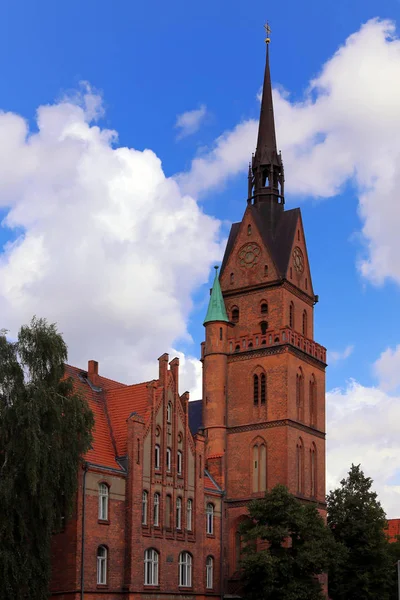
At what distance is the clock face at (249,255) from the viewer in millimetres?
67125

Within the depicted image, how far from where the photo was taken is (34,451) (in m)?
40.4

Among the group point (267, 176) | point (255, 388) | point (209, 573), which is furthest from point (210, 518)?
point (267, 176)

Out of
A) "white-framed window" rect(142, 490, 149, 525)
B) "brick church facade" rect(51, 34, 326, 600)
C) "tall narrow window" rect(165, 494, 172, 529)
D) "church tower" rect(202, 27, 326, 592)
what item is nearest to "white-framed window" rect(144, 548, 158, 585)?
"brick church facade" rect(51, 34, 326, 600)

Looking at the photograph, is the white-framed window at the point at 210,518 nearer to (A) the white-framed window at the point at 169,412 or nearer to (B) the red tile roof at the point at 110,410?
(A) the white-framed window at the point at 169,412

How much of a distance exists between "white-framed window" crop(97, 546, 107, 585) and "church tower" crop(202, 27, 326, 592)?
12830 millimetres

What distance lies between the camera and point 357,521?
2482 inches

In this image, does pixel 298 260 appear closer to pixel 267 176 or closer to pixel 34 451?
pixel 267 176

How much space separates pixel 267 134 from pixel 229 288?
12789mm

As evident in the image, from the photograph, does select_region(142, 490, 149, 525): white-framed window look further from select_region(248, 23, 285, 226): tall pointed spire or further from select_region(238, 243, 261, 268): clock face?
select_region(248, 23, 285, 226): tall pointed spire

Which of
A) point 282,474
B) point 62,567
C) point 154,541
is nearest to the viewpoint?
point 62,567

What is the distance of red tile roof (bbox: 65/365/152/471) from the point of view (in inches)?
2030

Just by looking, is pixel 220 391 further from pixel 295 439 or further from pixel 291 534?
pixel 291 534

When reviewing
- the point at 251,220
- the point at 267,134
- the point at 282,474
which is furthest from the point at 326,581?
the point at 267,134

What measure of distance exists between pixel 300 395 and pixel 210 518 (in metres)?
10.5
